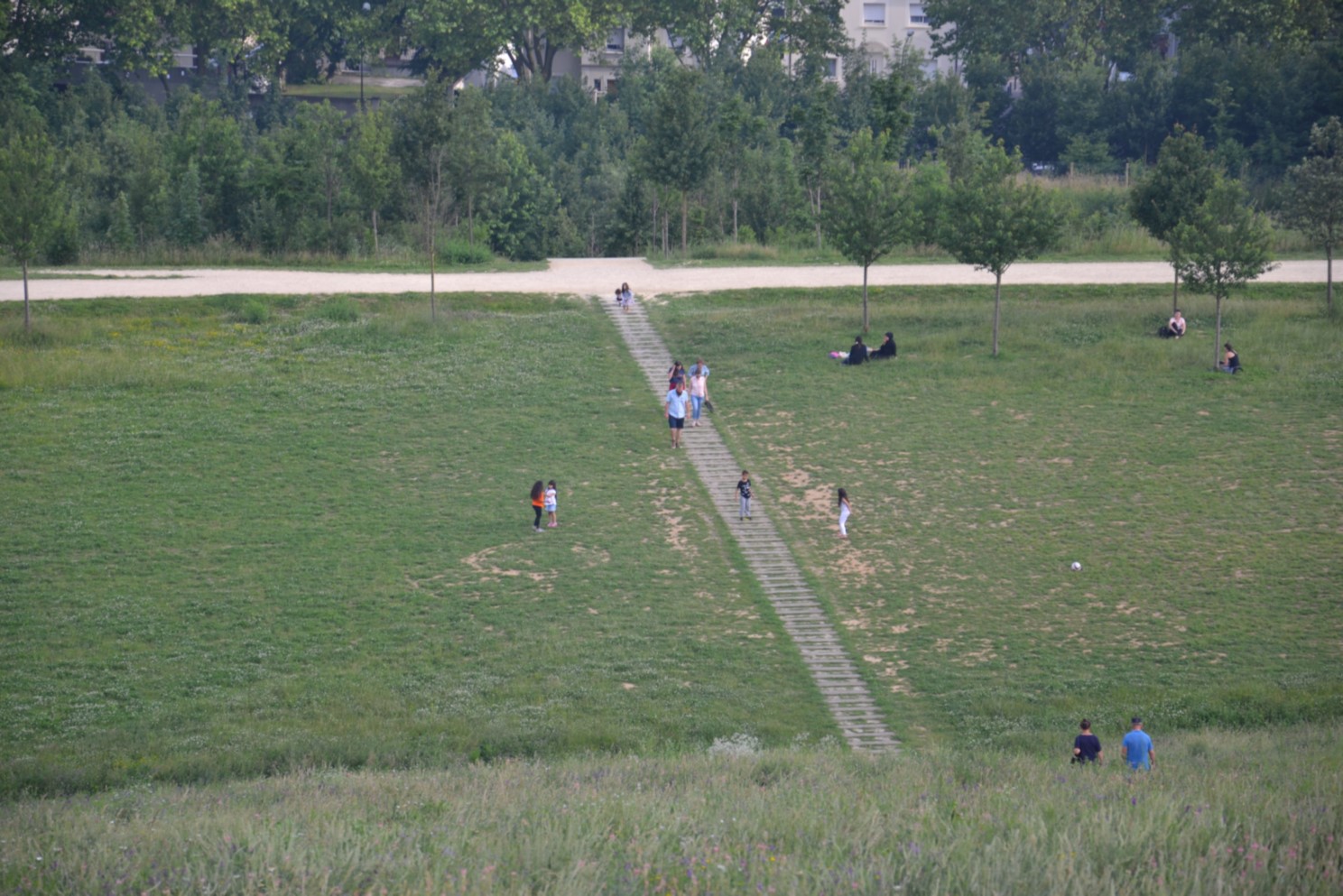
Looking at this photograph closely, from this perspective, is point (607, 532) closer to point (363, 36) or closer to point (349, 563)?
point (349, 563)

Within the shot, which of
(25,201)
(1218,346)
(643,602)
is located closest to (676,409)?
(643,602)

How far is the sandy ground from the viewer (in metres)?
38.5

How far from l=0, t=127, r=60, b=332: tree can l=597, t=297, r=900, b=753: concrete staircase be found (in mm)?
15487

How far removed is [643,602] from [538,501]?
3485mm

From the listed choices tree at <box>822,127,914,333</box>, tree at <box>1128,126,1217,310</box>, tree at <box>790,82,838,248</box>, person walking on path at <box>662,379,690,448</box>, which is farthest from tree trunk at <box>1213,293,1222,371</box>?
tree at <box>790,82,838,248</box>

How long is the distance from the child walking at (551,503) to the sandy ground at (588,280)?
15833 millimetres

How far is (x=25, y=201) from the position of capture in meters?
33.2

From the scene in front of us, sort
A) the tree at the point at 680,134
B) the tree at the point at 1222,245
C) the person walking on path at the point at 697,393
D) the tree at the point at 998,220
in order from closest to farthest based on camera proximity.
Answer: the person walking on path at the point at 697,393 → the tree at the point at 1222,245 → the tree at the point at 998,220 → the tree at the point at 680,134

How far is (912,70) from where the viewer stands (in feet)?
231

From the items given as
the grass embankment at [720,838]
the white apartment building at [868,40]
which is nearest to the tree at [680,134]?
the grass embankment at [720,838]

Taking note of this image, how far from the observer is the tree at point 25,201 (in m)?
33.0

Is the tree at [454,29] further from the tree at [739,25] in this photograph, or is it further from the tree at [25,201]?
the tree at [25,201]

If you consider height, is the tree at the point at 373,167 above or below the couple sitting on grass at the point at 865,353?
above

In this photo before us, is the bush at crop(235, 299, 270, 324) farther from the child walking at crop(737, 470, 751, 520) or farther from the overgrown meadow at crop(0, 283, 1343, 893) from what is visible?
the child walking at crop(737, 470, 751, 520)
